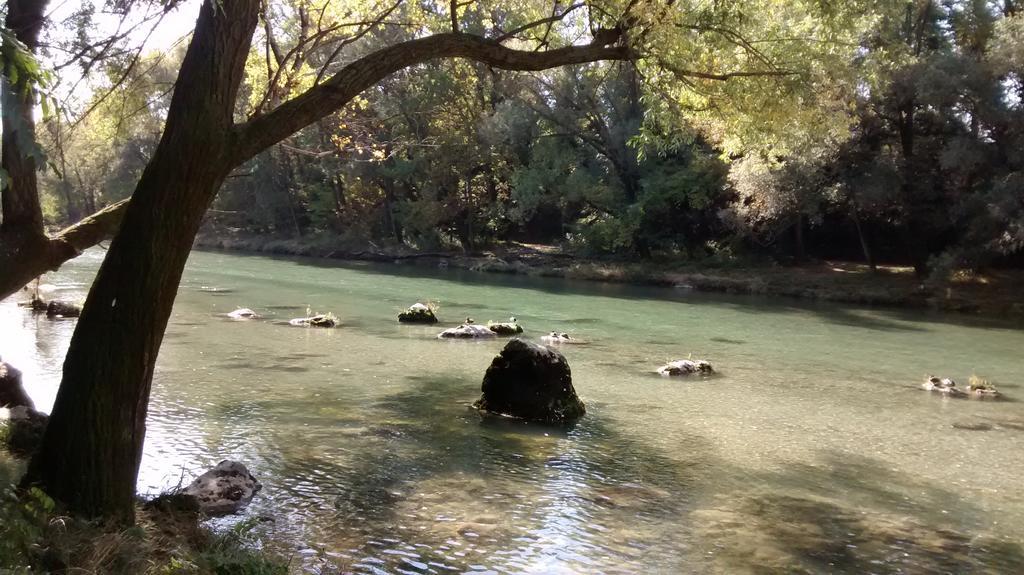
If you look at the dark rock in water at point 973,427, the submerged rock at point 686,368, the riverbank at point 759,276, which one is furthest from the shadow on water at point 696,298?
the dark rock in water at point 973,427

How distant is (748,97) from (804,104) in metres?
0.78

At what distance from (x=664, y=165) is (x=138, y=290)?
38682mm

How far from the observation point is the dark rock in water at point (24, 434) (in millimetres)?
7379

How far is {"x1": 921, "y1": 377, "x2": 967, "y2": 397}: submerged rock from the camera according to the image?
15.1m

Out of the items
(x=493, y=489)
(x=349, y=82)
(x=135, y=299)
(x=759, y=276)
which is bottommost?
(x=493, y=489)

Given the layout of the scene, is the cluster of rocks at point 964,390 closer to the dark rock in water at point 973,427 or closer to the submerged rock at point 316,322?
the dark rock in water at point 973,427

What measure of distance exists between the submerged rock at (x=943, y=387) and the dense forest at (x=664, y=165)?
574cm

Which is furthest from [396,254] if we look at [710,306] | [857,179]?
[857,179]

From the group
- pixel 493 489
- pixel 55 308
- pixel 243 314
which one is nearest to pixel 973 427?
pixel 493 489

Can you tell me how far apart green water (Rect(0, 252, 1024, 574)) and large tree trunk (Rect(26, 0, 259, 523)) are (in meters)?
1.78

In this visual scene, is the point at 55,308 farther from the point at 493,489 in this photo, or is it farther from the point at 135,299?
the point at 135,299

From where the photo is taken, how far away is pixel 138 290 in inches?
206

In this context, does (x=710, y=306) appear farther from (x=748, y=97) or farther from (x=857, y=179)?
(x=748, y=97)

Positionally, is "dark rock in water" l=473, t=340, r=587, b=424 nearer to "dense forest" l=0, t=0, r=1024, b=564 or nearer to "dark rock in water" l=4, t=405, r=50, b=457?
"dense forest" l=0, t=0, r=1024, b=564
